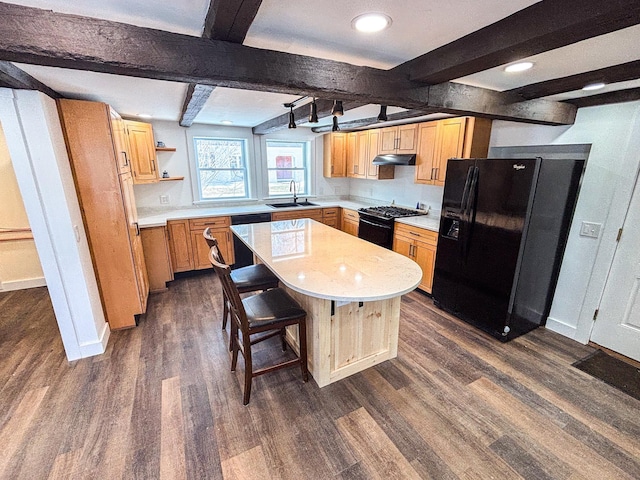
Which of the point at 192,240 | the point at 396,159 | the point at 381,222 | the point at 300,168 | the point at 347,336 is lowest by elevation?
the point at 347,336

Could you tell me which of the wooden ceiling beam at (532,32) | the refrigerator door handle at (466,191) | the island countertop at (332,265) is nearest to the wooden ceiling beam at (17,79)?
the island countertop at (332,265)

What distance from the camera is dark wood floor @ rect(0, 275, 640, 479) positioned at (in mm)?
1568

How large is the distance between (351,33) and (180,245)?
3.48m

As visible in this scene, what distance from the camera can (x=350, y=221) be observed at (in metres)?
4.81

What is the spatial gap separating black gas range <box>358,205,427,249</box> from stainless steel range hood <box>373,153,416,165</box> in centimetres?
69

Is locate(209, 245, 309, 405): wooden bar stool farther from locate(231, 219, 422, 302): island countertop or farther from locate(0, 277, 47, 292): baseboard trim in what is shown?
locate(0, 277, 47, 292): baseboard trim

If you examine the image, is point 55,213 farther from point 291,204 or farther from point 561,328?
point 561,328

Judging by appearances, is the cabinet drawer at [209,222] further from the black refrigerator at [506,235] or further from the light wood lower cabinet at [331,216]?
the black refrigerator at [506,235]

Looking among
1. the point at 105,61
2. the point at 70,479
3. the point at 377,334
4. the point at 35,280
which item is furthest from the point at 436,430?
the point at 35,280

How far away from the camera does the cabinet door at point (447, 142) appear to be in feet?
10.4

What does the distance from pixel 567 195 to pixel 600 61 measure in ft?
4.28

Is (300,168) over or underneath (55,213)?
over

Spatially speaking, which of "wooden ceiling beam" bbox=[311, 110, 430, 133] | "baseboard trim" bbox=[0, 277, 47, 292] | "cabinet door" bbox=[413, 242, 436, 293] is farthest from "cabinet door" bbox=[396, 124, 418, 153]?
"baseboard trim" bbox=[0, 277, 47, 292]

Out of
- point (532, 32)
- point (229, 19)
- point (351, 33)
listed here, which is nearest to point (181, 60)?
point (229, 19)
